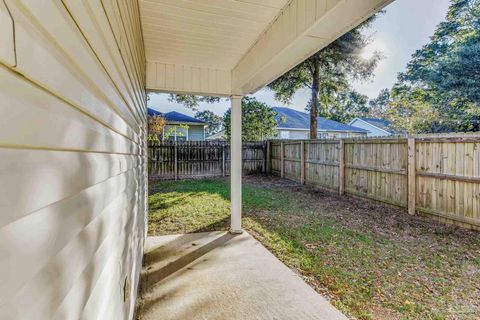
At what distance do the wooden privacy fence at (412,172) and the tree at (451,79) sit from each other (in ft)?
21.2

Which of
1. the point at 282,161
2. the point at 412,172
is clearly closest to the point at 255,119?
the point at 282,161

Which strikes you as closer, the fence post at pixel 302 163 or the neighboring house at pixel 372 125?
the fence post at pixel 302 163

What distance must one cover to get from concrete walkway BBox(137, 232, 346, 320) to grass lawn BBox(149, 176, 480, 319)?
25 centimetres

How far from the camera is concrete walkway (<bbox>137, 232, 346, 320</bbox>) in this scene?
2.36m

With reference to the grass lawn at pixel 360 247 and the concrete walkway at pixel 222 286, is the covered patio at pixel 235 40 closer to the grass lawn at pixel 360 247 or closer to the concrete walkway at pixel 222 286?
the concrete walkway at pixel 222 286

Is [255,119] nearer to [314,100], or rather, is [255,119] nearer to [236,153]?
[314,100]

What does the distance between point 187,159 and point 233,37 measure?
7979 mm

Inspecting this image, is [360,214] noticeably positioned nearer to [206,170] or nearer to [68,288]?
[68,288]

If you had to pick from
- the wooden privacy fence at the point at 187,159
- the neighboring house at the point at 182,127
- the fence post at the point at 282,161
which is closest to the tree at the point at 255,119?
the neighboring house at the point at 182,127

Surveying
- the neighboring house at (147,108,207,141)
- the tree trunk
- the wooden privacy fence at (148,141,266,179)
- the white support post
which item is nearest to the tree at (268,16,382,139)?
the tree trunk

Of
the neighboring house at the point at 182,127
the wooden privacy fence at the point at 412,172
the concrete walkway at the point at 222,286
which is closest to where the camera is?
the concrete walkway at the point at 222,286

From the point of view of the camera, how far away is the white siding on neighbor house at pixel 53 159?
40 centimetres

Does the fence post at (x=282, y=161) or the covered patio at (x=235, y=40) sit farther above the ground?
the covered patio at (x=235, y=40)

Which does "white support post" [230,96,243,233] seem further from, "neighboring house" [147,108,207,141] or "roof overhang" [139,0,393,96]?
"neighboring house" [147,108,207,141]
